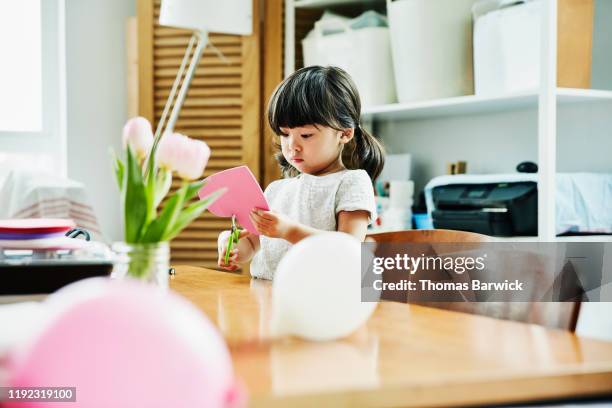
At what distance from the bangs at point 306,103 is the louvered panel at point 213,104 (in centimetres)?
127

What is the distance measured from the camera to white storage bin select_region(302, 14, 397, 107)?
2.61 meters

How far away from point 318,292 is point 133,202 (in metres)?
0.25

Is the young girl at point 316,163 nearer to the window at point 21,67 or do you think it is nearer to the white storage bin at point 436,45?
the white storage bin at point 436,45

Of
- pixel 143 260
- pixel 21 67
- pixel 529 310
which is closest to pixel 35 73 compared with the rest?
pixel 21 67

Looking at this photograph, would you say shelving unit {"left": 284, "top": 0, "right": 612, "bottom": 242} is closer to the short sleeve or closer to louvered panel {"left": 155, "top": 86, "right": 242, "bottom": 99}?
louvered panel {"left": 155, "top": 86, "right": 242, "bottom": 99}

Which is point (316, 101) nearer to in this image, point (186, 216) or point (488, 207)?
point (186, 216)

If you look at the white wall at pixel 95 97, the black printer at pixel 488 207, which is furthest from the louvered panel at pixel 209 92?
the black printer at pixel 488 207

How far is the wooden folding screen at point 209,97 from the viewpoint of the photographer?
2.88 meters

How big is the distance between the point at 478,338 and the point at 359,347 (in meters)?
0.13

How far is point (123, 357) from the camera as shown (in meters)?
0.47

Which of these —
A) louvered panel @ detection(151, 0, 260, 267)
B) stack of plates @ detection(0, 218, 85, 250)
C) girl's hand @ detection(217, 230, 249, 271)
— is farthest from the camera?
louvered panel @ detection(151, 0, 260, 267)

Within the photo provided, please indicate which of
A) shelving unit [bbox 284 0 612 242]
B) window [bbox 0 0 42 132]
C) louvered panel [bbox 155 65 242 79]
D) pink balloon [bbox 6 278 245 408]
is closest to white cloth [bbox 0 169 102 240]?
window [bbox 0 0 42 132]

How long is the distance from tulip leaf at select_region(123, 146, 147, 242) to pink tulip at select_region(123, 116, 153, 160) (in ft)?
0.11

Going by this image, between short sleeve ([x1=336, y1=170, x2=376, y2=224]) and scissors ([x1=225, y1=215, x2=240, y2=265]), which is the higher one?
short sleeve ([x1=336, y1=170, x2=376, y2=224])
